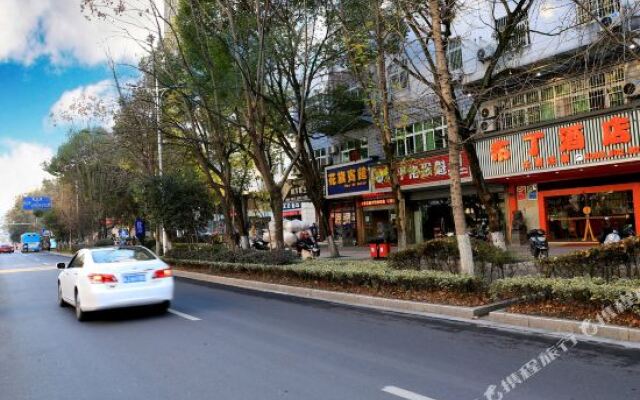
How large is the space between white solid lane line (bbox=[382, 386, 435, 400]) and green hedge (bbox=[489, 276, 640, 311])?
12.7ft

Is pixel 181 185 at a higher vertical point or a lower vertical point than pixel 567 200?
higher

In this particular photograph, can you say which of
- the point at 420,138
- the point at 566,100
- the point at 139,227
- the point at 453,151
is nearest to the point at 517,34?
the point at 453,151

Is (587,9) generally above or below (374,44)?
below

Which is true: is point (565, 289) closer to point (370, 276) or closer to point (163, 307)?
point (370, 276)

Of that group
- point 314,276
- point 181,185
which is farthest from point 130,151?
point 314,276

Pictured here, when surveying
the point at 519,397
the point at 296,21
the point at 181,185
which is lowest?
the point at 519,397

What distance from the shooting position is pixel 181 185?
908 inches

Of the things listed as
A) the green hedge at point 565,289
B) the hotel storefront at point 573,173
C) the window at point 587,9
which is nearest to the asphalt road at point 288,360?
the green hedge at point 565,289

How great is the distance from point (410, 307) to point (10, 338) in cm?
683

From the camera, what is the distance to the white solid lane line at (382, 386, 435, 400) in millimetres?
4793

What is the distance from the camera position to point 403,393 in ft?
16.2

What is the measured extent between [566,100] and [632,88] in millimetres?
2596

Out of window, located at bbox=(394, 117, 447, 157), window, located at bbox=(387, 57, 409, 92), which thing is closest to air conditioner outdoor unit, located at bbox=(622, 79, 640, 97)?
window, located at bbox=(387, 57, 409, 92)

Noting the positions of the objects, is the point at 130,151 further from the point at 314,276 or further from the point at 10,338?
the point at 10,338
